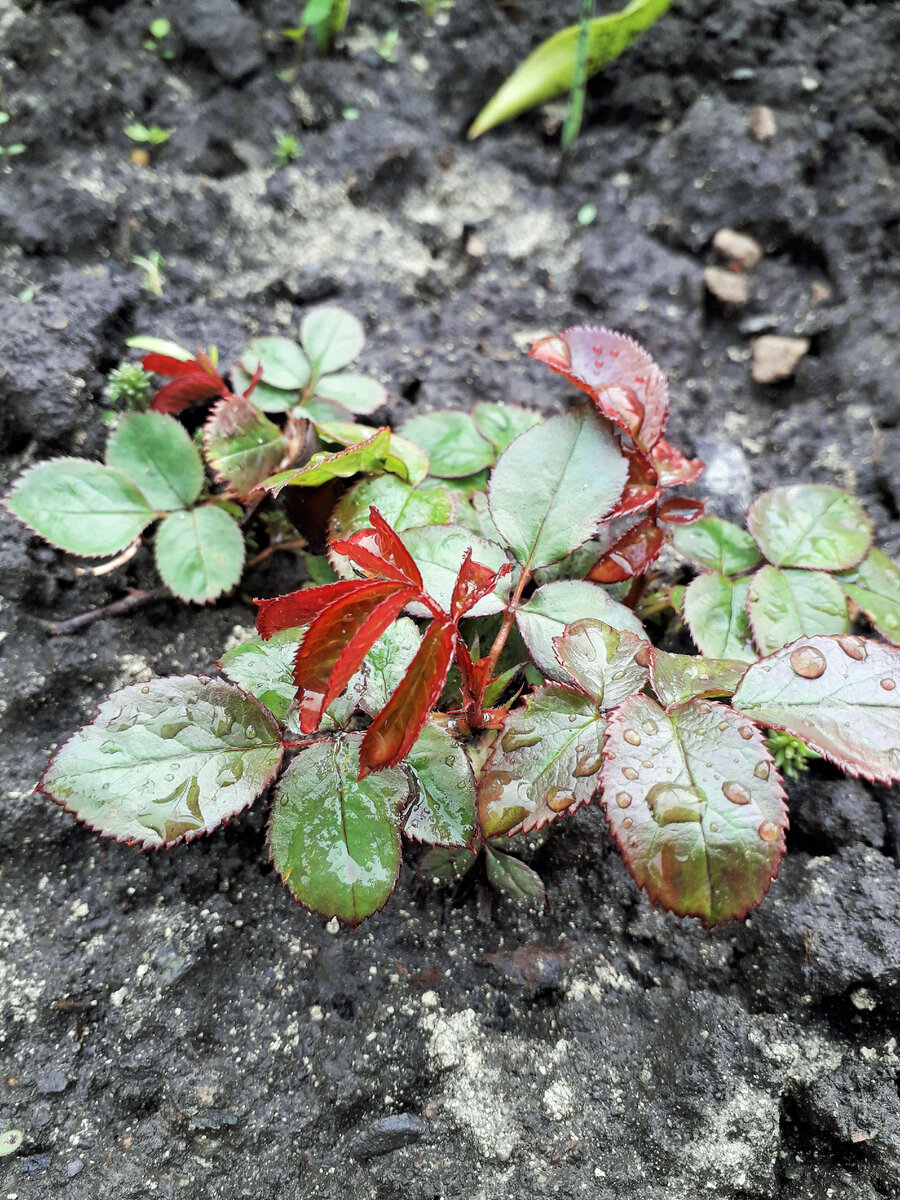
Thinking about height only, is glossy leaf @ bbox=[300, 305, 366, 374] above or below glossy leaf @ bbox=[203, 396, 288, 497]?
above

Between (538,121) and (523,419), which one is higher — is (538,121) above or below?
above

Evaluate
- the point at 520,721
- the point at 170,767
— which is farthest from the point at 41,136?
the point at 520,721

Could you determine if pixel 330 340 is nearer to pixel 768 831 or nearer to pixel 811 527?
pixel 811 527

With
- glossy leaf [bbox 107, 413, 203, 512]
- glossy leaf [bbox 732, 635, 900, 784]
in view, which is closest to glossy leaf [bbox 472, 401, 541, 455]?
glossy leaf [bbox 107, 413, 203, 512]

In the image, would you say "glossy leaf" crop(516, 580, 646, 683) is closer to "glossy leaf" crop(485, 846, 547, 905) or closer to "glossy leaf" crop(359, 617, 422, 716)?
"glossy leaf" crop(359, 617, 422, 716)

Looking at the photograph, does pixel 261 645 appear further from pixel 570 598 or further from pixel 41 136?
pixel 41 136
